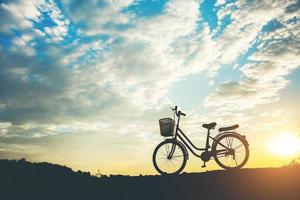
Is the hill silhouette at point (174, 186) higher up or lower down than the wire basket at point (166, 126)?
lower down

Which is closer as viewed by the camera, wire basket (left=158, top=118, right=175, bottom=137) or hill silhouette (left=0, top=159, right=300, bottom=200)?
hill silhouette (left=0, top=159, right=300, bottom=200)

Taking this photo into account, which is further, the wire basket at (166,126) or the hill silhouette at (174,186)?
the wire basket at (166,126)

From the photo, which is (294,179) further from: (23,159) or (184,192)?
(23,159)

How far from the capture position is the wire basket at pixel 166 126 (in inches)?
439

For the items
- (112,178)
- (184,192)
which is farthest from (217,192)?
(112,178)

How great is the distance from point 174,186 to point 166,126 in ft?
7.06

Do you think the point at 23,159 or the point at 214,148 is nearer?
the point at 214,148

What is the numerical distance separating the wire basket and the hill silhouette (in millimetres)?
1529

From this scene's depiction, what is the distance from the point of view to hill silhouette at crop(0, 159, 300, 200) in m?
8.87

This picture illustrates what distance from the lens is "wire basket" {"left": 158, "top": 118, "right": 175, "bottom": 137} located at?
11141mm

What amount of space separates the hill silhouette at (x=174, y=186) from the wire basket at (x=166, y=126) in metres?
1.53

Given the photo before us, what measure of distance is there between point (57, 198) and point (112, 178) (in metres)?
1.76

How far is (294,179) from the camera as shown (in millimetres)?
8977

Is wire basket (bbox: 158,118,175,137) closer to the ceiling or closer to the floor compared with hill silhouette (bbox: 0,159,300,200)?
closer to the ceiling
